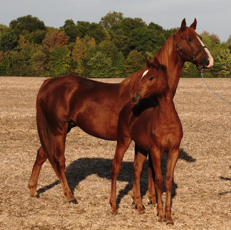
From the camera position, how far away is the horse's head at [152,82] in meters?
4.53

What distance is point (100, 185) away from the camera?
274 inches

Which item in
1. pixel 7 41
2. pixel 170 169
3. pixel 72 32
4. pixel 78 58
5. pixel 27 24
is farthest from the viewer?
pixel 27 24

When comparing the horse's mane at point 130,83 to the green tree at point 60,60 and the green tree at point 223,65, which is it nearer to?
the green tree at point 223,65

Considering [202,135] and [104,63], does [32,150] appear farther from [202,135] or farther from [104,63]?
[104,63]

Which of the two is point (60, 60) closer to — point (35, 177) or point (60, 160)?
point (35, 177)

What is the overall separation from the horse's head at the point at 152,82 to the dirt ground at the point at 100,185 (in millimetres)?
1953

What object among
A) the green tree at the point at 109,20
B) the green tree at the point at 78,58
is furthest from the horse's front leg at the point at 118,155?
the green tree at the point at 109,20

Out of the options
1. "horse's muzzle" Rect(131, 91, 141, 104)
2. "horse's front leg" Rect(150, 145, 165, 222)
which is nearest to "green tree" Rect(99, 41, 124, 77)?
"horse's front leg" Rect(150, 145, 165, 222)

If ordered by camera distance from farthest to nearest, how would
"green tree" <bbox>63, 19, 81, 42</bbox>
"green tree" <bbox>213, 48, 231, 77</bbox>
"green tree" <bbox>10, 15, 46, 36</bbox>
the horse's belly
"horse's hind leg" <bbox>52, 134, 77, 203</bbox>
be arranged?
"green tree" <bbox>10, 15, 46, 36</bbox> < "green tree" <bbox>63, 19, 81, 42</bbox> < "green tree" <bbox>213, 48, 231, 77</bbox> < "horse's hind leg" <bbox>52, 134, 77, 203</bbox> < the horse's belly

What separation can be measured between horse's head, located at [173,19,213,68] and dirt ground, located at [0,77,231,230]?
7.92ft

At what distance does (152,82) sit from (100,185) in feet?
10.3

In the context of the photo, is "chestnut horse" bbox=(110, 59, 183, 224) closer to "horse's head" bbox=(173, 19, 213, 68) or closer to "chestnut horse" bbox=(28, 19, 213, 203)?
"chestnut horse" bbox=(28, 19, 213, 203)

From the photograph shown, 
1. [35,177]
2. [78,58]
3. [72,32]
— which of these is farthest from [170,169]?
[72,32]

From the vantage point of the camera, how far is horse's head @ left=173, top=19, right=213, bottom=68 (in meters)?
5.27
